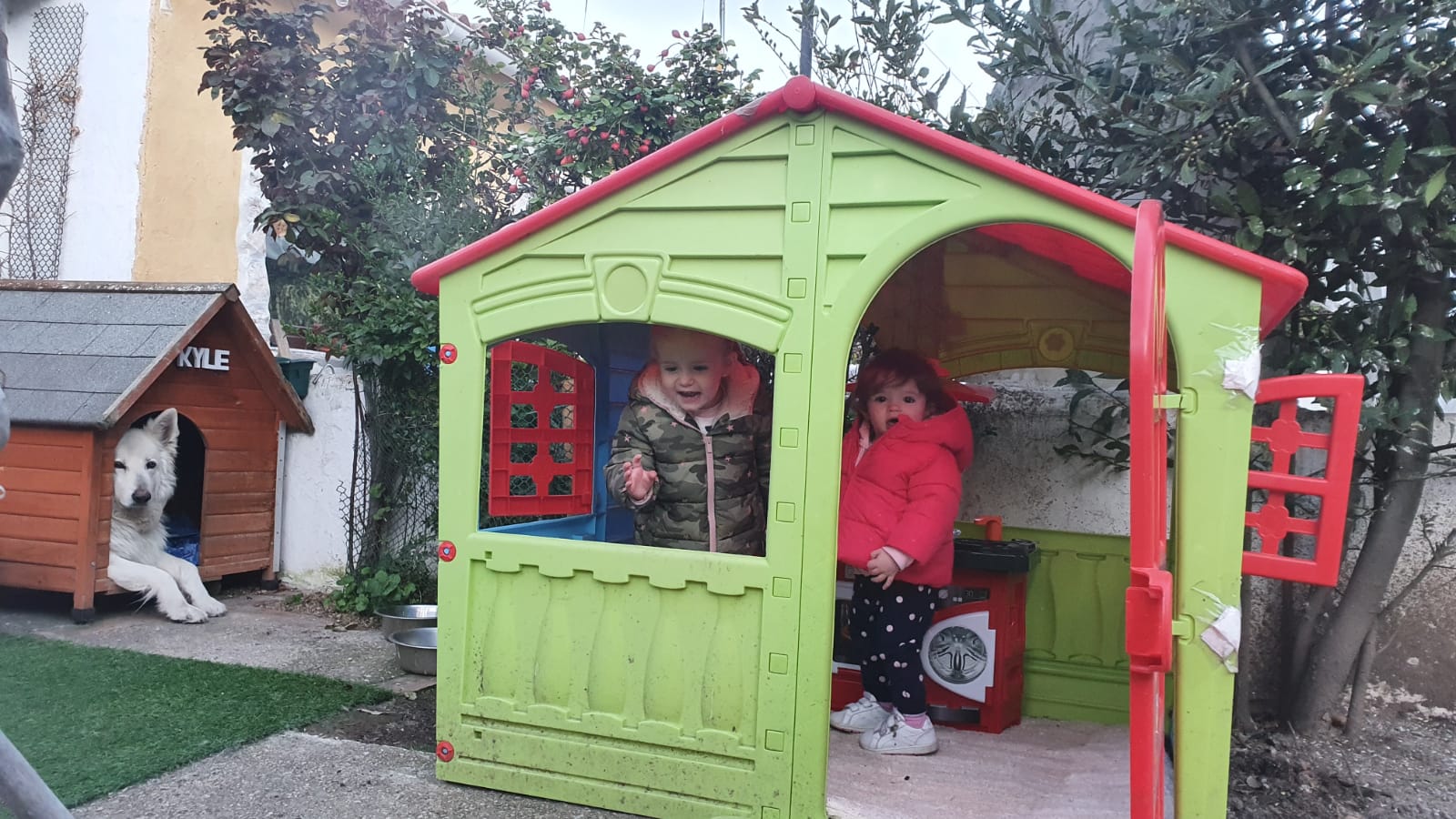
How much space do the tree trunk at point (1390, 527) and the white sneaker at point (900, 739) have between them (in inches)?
59.3

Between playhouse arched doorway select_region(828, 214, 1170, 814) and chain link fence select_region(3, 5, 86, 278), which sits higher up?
chain link fence select_region(3, 5, 86, 278)

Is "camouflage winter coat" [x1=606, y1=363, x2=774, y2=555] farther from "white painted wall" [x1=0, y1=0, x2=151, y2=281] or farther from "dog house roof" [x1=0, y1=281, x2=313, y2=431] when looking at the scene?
"white painted wall" [x1=0, y1=0, x2=151, y2=281]

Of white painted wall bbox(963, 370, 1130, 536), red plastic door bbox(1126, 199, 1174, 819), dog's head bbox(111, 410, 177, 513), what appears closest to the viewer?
red plastic door bbox(1126, 199, 1174, 819)

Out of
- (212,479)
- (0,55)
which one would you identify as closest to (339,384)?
(212,479)

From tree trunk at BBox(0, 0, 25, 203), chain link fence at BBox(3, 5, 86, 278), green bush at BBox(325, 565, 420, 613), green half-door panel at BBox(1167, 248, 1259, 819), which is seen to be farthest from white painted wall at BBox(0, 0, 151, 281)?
green half-door panel at BBox(1167, 248, 1259, 819)

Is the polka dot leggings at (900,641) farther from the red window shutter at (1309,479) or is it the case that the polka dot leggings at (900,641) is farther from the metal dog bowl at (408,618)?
the metal dog bowl at (408,618)

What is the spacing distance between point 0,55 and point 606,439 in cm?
319

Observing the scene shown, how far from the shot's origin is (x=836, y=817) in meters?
2.96

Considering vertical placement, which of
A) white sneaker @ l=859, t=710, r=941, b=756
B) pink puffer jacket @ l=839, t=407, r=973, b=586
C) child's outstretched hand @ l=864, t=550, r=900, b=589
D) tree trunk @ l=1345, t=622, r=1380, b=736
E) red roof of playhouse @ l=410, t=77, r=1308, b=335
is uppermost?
red roof of playhouse @ l=410, t=77, r=1308, b=335

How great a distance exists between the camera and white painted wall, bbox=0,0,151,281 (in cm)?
935

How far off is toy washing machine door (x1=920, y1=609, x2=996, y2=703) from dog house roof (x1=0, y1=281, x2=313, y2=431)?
14.1ft

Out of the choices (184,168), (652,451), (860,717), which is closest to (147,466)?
(652,451)

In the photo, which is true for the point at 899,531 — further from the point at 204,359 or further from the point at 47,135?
the point at 47,135

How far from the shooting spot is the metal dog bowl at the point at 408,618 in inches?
199
